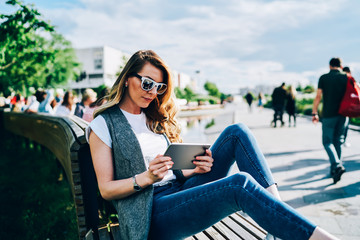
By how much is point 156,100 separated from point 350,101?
3947mm

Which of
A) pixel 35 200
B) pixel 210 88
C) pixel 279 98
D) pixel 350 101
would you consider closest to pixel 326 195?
pixel 350 101

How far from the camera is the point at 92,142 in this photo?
6.04 feet

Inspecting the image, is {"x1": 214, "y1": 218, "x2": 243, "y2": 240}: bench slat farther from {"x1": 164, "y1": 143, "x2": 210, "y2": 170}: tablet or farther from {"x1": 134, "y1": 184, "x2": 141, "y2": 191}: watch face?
{"x1": 134, "y1": 184, "x2": 141, "y2": 191}: watch face

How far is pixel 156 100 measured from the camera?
2.42 metres

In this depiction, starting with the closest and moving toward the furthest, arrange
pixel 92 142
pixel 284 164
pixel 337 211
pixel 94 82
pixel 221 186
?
pixel 221 186 → pixel 92 142 → pixel 337 211 → pixel 284 164 → pixel 94 82

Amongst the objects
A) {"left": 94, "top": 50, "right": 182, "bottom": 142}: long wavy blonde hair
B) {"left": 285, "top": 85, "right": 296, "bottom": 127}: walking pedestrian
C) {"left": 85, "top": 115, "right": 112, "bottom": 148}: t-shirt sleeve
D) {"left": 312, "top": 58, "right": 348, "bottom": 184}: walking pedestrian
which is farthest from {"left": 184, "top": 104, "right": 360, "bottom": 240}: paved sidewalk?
{"left": 285, "top": 85, "right": 296, "bottom": 127}: walking pedestrian

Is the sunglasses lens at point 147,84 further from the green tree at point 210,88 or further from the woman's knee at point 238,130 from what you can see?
the green tree at point 210,88

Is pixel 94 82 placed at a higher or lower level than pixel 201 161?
higher

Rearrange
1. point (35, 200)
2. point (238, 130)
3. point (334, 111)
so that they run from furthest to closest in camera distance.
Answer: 1. point (35, 200)
2. point (334, 111)
3. point (238, 130)

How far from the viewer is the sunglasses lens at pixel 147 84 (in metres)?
2.10

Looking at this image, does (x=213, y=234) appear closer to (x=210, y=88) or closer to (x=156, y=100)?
(x=156, y=100)

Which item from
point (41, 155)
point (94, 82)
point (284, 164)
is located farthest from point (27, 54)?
point (94, 82)

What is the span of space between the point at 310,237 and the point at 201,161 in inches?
34.2

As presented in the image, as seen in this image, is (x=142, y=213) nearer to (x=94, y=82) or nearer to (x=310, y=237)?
(x=310, y=237)
